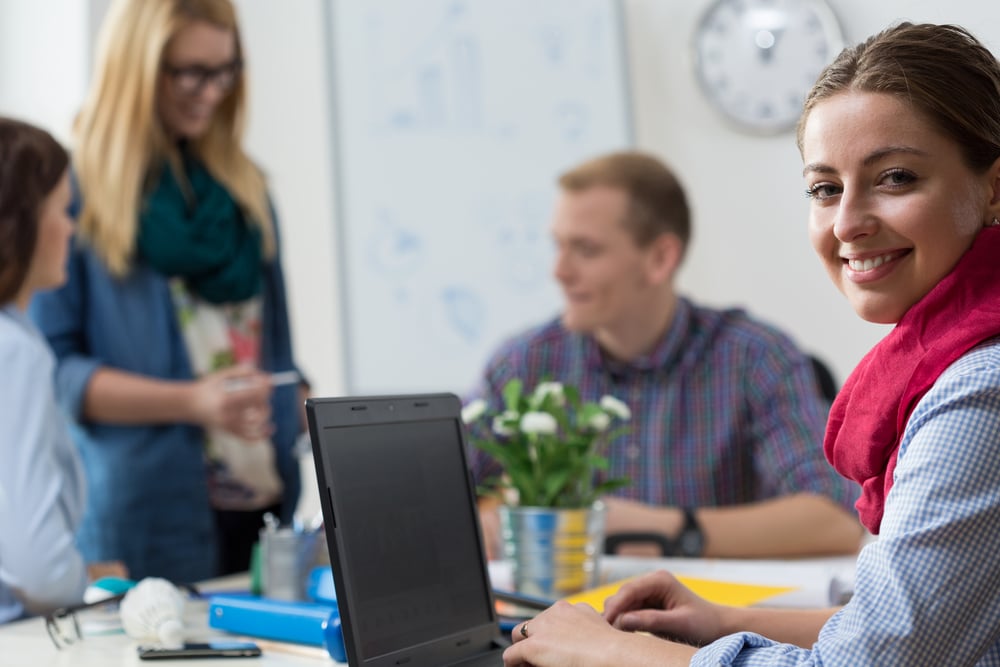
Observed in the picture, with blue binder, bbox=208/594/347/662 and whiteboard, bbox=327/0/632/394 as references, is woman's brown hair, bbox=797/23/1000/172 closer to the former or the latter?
blue binder, bbox=208/594/347/662

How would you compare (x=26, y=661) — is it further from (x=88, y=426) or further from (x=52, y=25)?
(x=52, y=25)

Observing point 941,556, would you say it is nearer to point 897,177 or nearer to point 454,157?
point 897,177

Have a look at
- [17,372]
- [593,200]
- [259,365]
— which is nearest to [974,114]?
[17,372]

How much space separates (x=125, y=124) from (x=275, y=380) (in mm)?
525

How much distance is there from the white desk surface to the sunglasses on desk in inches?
0.4

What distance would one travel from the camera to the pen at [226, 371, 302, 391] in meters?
1.81

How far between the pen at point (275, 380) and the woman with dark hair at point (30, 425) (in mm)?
366

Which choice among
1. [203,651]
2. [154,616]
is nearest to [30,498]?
[154,616]

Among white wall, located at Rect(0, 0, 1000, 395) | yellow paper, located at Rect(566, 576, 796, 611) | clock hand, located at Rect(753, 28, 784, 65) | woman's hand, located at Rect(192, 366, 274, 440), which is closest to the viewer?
yellow paper, located at Rect(566, 576, 796, 611)

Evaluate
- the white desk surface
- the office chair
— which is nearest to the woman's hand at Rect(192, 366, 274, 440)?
the white desk surface

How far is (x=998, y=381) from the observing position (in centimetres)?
68

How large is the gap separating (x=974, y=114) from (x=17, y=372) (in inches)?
43.8

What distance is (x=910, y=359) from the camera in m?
0.76

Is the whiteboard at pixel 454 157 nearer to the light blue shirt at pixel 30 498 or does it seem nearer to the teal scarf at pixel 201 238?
the teal scarf at pixel 201 238
